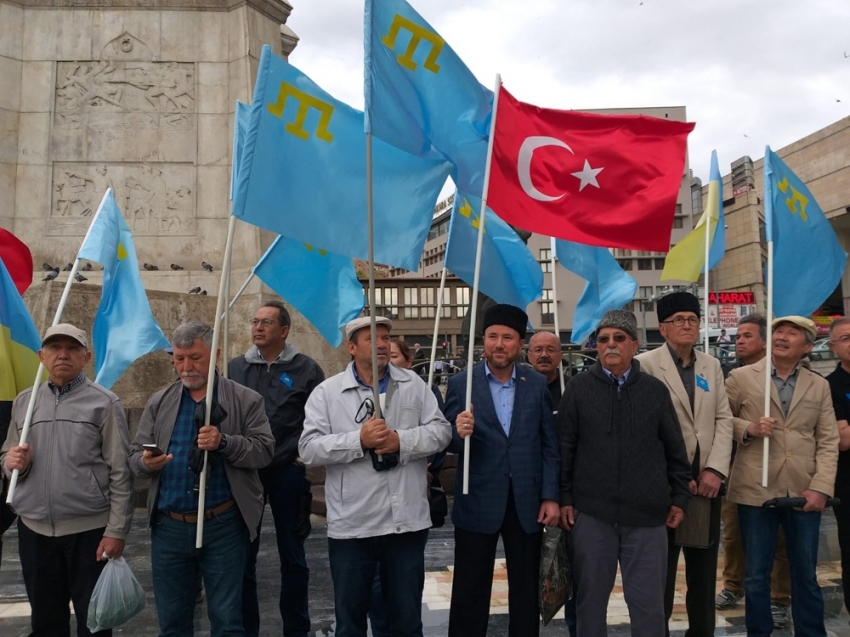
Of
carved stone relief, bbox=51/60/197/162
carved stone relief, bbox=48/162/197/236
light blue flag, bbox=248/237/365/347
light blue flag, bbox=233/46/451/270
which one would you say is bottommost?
light blue flag, bbox=248/237/365/347

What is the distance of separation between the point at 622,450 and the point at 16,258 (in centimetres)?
464

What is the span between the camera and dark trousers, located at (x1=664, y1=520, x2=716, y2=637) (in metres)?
4.60

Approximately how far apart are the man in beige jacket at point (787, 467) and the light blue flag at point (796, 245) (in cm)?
74

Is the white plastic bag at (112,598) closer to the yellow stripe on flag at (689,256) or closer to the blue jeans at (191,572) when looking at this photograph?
the blue jeans at (191,572)

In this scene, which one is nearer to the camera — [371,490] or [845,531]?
[371,490]

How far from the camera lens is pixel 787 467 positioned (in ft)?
15.8

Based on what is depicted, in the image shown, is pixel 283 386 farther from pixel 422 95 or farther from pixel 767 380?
pixel 767 380

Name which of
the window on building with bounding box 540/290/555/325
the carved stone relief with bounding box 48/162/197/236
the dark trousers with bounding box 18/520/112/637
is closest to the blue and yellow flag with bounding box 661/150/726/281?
the dark trousers with bounding box 18/520/112/637

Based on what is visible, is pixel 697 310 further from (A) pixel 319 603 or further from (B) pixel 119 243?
(B) pixel 119 243

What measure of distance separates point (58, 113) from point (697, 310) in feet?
34.4

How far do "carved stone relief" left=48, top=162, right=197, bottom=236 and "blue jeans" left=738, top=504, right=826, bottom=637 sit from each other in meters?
9.19

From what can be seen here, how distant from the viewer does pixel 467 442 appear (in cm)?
426

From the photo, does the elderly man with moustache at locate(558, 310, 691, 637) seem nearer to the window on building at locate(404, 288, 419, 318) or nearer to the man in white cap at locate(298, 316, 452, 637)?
the man in white cap at locate(298, 316, 452, 637)

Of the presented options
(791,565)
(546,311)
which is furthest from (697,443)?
(546,311)
